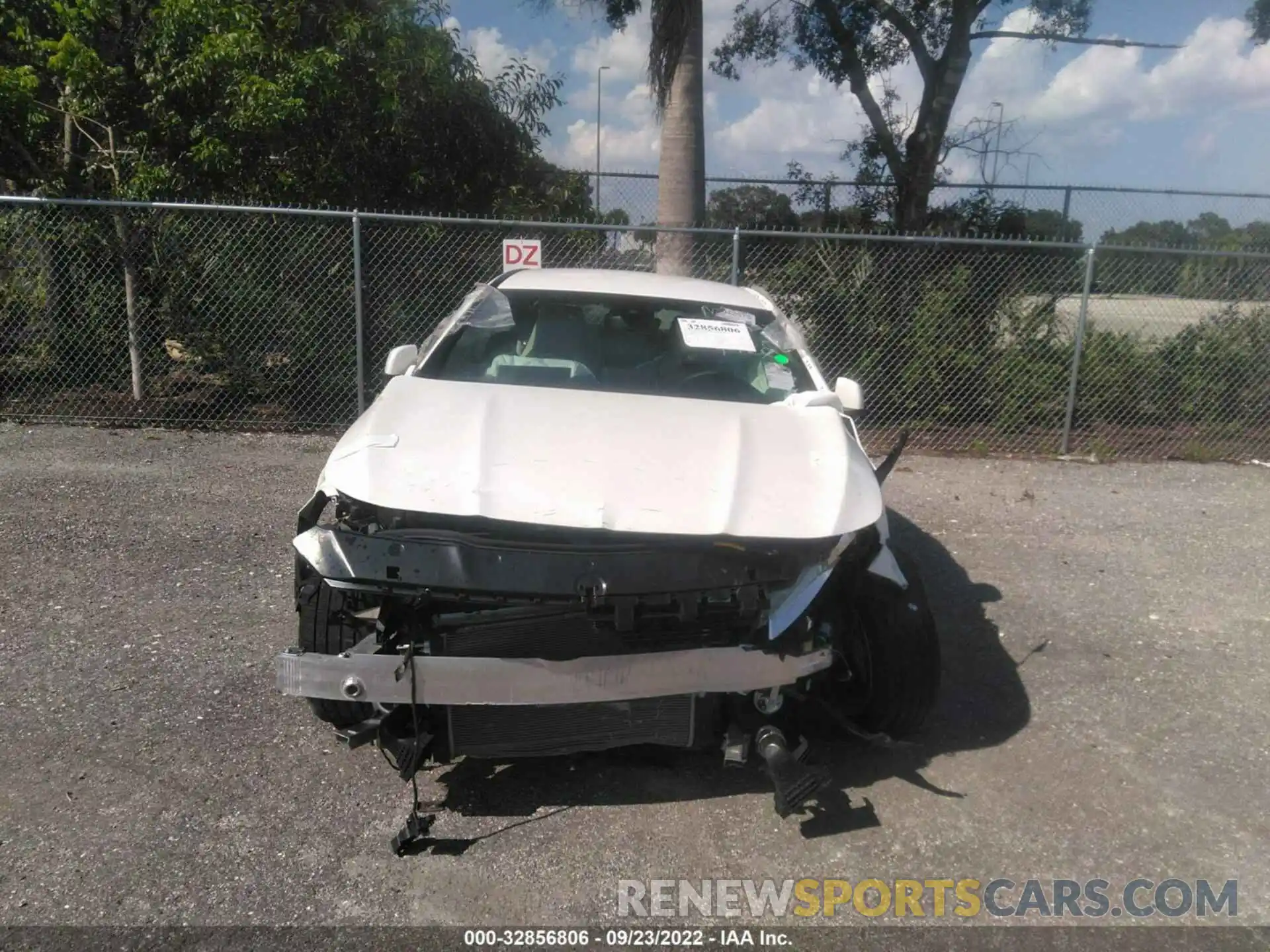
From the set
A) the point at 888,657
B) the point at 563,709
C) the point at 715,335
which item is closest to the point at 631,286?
the point at 715,335

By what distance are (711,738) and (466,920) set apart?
98cm

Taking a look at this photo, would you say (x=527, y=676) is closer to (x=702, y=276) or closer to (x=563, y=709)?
(x=563, y=709)

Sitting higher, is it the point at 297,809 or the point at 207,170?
the point at 207,170

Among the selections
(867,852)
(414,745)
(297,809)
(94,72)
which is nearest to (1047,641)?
(867,852)

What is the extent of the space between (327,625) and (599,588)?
1043 mm

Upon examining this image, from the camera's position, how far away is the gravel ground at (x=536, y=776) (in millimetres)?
3086

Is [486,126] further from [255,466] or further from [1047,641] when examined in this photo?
[1047,641]

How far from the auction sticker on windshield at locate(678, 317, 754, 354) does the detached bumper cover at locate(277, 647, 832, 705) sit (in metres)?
1.75

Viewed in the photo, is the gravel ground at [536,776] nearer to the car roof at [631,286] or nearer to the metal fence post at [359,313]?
the car roof at [631,286]

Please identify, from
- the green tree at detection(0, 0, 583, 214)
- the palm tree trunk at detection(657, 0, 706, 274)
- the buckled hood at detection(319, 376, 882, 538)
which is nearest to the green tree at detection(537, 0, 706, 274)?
the palm tree trunk at detection(657, 0, 706, 274)

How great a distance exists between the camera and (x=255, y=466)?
781cm

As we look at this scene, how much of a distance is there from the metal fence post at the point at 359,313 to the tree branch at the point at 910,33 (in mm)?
6126

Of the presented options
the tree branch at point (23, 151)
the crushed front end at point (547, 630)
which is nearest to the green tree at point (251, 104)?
the tree branch at point (23, 151)

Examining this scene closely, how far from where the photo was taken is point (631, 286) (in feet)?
16.7
